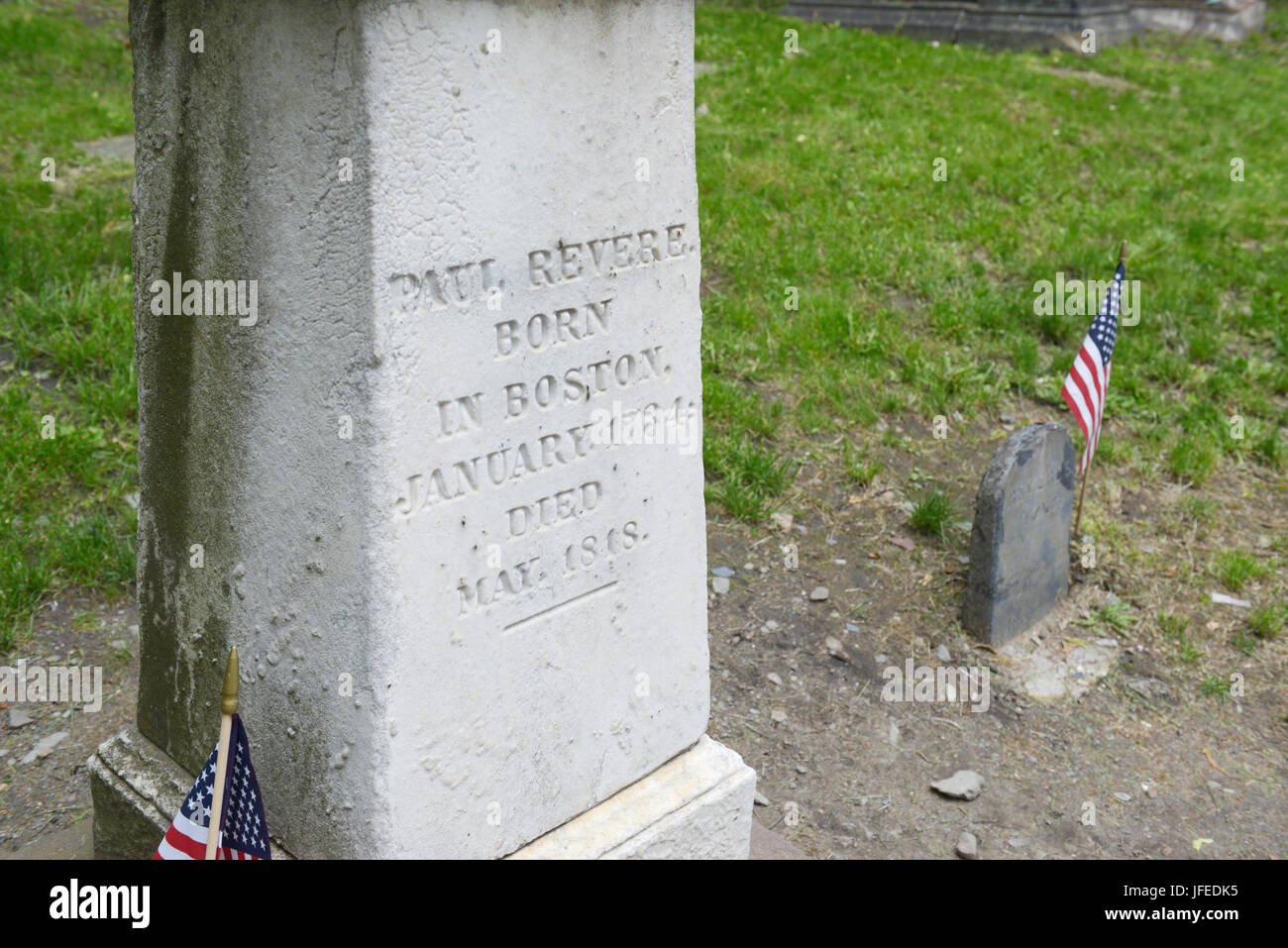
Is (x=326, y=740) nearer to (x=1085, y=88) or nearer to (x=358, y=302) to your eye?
(x=358, y=302)

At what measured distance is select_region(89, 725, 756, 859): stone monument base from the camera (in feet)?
8.40

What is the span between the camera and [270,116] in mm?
1988

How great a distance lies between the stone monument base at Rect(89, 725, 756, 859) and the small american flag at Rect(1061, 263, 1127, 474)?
211 centimetres

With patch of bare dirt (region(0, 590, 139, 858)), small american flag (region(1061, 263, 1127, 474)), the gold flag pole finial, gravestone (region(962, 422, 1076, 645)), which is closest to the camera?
the gold flag pole finial

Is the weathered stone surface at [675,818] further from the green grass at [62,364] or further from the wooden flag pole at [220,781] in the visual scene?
the green grass at [62,364]

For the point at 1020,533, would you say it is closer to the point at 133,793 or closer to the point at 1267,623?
the point at 1267,623

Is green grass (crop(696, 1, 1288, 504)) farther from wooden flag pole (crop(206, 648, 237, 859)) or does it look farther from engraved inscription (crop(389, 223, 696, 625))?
wooden flag pole (crop(206, 648, 237, 859))

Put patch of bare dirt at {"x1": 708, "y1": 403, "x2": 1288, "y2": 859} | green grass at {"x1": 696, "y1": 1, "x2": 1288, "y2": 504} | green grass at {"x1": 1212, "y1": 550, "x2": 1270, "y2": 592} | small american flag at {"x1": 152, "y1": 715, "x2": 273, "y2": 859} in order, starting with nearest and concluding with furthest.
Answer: small american flag at {"x1": 152, "y1": 715, "x2": 273, "y2": 859}
patch of bare dirt at {"x1": 708, "y1": 403, "x2": 1288, "y2": 859}
green grass at {"x1": 1212, "y1": 550, "x2": 1270, "y2": 592}
green grass at {"x1": 696, "y1": 1, "x2": 1288, "y2": 504}

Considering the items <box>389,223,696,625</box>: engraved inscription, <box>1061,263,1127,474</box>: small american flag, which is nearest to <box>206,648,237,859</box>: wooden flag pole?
<box>389,223,696,625</box>: engraved inscription

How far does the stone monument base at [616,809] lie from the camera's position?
2.56 metres

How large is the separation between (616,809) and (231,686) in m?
0.99

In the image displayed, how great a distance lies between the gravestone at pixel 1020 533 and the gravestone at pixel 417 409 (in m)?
1.65

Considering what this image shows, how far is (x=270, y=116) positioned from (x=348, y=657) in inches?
35.7

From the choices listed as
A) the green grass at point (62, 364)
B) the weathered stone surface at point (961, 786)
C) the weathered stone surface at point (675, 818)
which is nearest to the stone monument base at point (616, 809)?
the weathered stone surface at point (675, 818)
